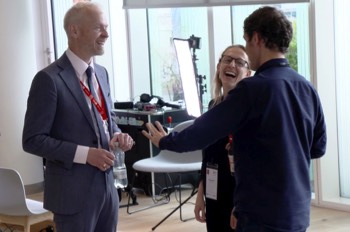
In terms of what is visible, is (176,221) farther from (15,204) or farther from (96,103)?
(96,103)

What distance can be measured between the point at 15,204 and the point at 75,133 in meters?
1.41

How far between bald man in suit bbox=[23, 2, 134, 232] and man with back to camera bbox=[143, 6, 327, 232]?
500mm

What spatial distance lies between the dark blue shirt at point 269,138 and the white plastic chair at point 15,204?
1797mm

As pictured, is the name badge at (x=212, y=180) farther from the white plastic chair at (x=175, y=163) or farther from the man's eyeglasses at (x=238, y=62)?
the white plastic chair at (x=175, y=163)

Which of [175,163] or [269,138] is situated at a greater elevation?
[269,138]

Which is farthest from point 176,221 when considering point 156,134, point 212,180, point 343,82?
point 156,134

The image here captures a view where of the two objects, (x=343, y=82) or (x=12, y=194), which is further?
(x=343, y=82)

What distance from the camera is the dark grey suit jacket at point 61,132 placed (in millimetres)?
2428

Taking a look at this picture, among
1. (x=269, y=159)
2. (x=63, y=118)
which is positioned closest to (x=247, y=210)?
(x=269, y=159)

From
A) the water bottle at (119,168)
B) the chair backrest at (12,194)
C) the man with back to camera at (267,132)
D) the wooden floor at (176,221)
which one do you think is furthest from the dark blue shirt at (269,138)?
the wooden floor at (176,221)

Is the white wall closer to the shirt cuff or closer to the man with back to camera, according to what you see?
the shirt cuff

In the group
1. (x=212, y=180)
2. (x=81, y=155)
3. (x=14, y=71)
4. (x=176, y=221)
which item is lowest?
(x=176, y=221)

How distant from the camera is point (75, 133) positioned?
8.22 feet

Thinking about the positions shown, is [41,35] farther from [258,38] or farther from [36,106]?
[258,38]
